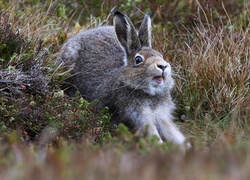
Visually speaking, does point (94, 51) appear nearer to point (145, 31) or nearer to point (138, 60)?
point (145, 31)

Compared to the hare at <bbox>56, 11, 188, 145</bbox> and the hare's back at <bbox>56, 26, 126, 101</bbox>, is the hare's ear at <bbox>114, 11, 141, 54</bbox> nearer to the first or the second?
the hare at <bbox>56, 11, 188, 145</bbox>

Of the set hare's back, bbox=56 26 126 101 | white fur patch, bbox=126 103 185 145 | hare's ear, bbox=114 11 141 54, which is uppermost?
hare's ear, bbox=114 11 141 54

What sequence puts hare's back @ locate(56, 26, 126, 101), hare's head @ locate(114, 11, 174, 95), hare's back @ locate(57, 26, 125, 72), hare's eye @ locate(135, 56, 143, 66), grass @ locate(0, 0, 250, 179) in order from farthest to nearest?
1. hare's back @ locate(57, 26, 125, 72)
2. hare's back @ locate(56, 26, 126, 101)
3. hare's eye @ locate(135, 56, 143, 66)
4. hare's head @ locate(114, 11, 174, 95)
5. grass @ locate(0, 0, 250, 179)

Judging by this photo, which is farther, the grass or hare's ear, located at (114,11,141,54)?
hare's ear, located at (114,11,141,54)

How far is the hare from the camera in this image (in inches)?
311

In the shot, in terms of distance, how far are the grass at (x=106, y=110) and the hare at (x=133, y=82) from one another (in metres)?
0.29

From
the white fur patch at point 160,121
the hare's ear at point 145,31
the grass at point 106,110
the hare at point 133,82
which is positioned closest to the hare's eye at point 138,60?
the hare at point 133,82

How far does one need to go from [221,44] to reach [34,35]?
270 cm

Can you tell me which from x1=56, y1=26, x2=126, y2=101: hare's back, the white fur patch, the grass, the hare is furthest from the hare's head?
the grass

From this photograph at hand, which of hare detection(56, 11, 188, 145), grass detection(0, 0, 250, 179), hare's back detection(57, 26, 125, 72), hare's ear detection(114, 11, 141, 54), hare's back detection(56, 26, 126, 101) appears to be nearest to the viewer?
grass detection(0, 0, 250, 179)

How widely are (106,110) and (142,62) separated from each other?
0.77 meters

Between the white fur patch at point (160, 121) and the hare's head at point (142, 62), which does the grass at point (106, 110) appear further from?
the hare's head at point (142, 62)

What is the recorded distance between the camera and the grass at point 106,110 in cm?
625

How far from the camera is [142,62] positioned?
800 cm
